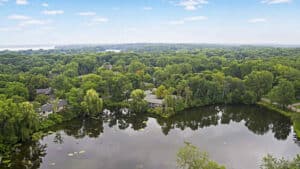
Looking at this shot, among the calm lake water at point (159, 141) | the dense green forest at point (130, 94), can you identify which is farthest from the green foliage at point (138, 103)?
the calm lake water at point (159, 141)

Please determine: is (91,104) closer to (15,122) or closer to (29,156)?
(15,122)

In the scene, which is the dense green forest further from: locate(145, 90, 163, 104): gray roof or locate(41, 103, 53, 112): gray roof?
locate(41, 103, 53, 112): gray roof

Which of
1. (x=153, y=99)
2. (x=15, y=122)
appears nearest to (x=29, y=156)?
(x=15, y=122)

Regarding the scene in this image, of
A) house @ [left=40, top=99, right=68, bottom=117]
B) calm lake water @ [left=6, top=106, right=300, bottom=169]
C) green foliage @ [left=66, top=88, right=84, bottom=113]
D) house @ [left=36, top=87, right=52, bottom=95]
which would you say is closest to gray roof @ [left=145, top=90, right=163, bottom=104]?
calm lake water @ [left=6, top=106, right=300, bottom=169]

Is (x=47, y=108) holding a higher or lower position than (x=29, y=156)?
higher

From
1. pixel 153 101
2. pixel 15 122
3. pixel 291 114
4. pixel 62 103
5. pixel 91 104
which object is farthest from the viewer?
pixel 153 101

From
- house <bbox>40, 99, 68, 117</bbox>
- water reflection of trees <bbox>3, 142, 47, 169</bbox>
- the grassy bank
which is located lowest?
water reflection of trees <bbox>3, 142, 47, 169</bbox>

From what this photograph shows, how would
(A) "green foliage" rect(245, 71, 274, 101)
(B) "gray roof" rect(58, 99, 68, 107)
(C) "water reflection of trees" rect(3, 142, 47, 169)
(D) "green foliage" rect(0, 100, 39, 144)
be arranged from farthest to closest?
(A) "green foliage" rect(245, 71, 274, 101), (B) "gray roof" rect(58, 99, 68, 107), (D) "green foliage" rect(0, 100, 39, 144), (C) "water reflection of trees" rect(3, 142, 47, 169)

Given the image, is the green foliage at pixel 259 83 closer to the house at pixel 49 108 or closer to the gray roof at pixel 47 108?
the house at pixel 49 108
